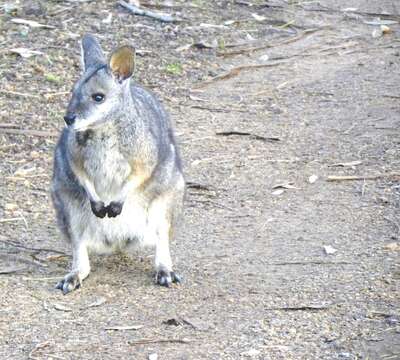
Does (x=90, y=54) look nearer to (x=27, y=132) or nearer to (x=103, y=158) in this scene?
(x=103, y=158)

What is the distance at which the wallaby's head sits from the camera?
5.01 metres

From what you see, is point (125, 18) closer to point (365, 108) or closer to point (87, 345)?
point (365, 108)

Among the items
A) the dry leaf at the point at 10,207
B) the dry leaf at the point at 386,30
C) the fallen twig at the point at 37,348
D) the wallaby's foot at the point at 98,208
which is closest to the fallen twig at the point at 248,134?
the dry leaf at the point at 10,207

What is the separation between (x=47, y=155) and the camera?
22.9ft

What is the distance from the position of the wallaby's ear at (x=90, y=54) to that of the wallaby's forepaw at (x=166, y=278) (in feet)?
3.31

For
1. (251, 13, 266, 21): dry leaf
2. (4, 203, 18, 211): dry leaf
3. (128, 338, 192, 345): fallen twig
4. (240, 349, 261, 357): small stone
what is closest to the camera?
(240, 349, 261, 357): small stone

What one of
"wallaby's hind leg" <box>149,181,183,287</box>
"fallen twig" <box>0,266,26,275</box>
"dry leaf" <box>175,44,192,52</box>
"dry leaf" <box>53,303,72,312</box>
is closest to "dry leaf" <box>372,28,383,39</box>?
"dry leaf" <box>175,44,192,52</box>

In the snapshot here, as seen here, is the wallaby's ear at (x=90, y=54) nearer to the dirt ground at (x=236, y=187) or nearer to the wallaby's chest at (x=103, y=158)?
the wallaby's chest at (x=103, y=158)

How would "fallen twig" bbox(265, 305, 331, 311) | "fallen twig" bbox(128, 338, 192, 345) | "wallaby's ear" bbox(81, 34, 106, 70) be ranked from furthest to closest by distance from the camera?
"wallaby's ear" bbox(81, 34, 106, 70) < "fallen twig" bbox(265, 305, 331, 311) < "fallen twig" bbox(128, 338, 192, 345)

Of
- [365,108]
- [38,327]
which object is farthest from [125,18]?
[38,327]

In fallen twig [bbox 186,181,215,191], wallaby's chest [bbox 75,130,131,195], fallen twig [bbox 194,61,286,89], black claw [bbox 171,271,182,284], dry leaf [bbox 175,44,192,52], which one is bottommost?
fallen twig [bbox 194,61,286,89]

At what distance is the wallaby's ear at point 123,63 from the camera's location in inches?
203

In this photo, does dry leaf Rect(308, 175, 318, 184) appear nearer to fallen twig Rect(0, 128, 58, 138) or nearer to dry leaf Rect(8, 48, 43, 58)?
fallen twig Rect(0, 128, 58, 138)

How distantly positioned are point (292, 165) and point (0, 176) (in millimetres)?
1728
